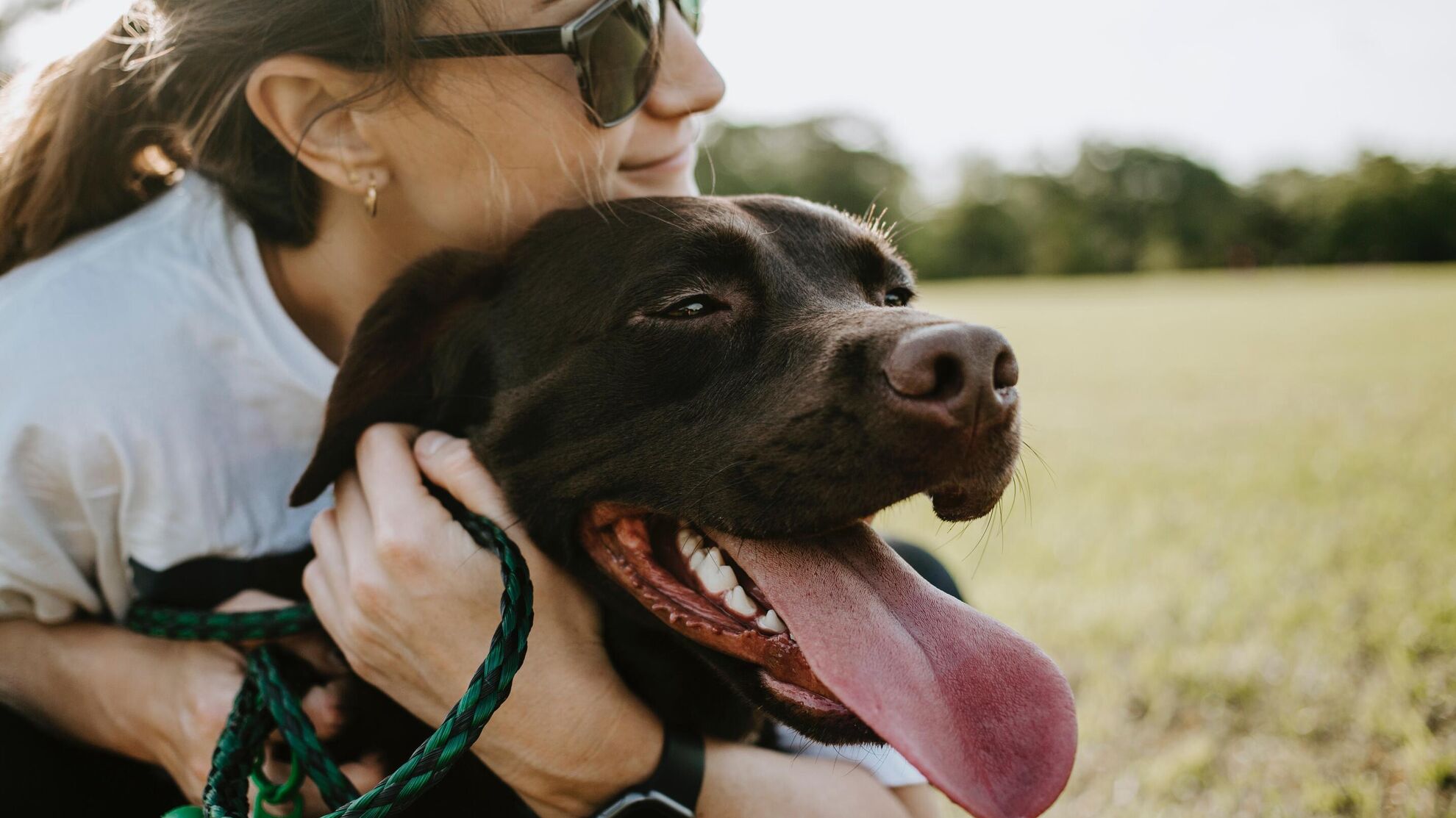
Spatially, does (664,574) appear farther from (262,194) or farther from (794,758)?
(262,194)

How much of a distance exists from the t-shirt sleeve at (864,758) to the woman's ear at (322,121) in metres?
1.68

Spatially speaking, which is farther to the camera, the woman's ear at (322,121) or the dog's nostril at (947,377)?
the woman's ear at (322,121)

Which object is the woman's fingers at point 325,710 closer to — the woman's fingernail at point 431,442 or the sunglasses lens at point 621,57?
the woman's fingernail at point 431,442

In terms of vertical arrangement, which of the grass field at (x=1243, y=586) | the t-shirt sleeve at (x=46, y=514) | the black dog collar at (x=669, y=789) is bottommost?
the grass field at (x=1243, y=586)

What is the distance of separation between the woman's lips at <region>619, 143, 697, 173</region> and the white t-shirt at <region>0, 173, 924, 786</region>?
97cm

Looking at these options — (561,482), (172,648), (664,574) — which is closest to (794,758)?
(664,574)

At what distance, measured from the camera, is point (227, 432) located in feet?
7.43

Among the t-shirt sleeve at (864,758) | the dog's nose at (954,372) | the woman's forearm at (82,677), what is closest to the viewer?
the dog's nose at (954,372)

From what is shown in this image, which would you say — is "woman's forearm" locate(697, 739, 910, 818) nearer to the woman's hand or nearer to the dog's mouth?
the woman's hand

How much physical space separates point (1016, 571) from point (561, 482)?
3711 millimetres

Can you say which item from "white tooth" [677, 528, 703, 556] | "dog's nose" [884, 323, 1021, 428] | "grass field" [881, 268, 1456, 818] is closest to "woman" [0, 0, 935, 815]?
"white tooth" [677, 528, 703, 556]

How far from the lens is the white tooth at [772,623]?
5.87 ft

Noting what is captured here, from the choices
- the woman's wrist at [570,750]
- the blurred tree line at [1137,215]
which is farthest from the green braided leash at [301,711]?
the blurred tree line at [1137,215]

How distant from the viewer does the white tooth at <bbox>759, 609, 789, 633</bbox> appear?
5.87 feet
